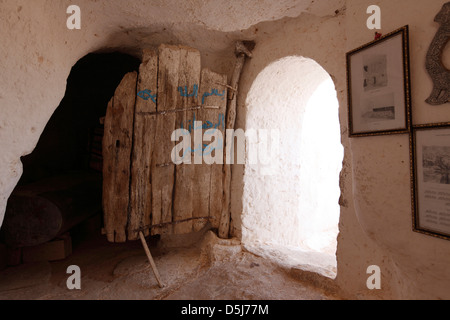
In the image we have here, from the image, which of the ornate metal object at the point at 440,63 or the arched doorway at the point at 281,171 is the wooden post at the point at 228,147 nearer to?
the arched doorway at the point at 281,171

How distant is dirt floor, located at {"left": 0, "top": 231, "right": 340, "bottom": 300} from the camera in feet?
6.05

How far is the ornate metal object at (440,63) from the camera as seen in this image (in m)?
1.10

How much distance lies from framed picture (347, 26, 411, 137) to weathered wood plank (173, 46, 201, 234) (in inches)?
51.0

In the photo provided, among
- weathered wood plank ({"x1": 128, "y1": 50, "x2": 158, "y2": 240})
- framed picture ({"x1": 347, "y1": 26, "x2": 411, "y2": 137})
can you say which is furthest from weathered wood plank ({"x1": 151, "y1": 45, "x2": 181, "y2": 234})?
framed picture ({"x1": 347, "y1": 26, "x2": 411, "y2": 137})

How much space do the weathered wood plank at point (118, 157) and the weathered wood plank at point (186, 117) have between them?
41 cm

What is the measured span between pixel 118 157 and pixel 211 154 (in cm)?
83

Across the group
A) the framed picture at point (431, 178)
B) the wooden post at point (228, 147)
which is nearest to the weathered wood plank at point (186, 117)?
the wooden post at point (228, 147)

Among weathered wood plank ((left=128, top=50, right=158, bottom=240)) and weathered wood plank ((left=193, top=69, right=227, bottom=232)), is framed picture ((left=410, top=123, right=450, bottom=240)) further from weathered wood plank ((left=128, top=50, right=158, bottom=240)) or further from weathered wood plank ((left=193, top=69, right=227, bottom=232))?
weathered wood plank ((left=128, top=50, right=158, bottom=240))

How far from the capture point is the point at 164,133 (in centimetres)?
229

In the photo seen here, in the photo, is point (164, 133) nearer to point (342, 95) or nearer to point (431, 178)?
point (342, 95)

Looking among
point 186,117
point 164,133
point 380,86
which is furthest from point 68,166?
point 380,86
